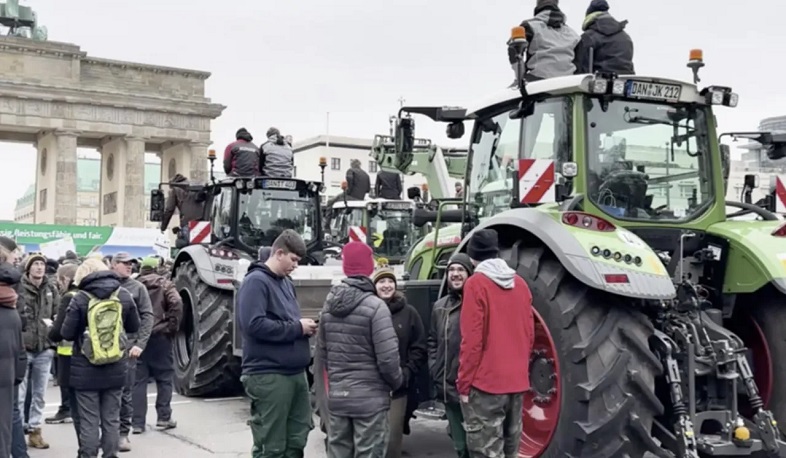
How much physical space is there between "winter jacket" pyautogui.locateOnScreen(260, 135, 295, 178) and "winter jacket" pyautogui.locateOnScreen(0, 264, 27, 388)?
5459 millimetres

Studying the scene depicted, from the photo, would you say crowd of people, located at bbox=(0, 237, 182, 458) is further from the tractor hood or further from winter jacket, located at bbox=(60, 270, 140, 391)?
the tractor hood

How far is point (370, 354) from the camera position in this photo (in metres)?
5.16

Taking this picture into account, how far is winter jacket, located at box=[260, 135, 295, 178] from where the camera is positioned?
11.1 meters

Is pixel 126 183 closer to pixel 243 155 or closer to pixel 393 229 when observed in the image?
pixel 393 229

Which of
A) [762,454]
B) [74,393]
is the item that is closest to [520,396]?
[762,454]

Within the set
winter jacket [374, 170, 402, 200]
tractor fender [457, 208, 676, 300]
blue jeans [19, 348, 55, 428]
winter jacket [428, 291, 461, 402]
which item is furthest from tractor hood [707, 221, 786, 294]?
winter jacket [374, 170, 402, 200]

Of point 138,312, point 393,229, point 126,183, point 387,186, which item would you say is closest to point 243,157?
point 138,312

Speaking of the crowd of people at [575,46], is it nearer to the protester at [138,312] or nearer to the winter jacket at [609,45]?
the winter jacket at [609,45]

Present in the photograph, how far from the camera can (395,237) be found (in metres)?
15.9

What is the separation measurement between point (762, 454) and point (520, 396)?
149cm

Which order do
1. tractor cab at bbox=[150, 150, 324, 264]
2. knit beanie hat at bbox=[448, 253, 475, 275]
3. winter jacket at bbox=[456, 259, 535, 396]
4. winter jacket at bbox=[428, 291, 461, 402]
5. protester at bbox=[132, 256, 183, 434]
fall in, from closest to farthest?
winter jacket at bbox=[456, 259, 535, 396]
winter jacket at bbox=[428, 291, 461, 402]
knit beanie hat at bbox=[448, 253, 475, 275]
protester at bbox=[132, 256, 183, 434]
tractor cab at bbox=[150, 150, 324, 264]

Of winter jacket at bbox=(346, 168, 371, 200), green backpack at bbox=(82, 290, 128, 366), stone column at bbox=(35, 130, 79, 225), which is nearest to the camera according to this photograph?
green backpack at bbox=(82, 290, 128, 366)

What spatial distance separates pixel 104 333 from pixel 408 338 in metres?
2.25

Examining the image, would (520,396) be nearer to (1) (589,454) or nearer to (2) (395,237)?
(1) (589,454)
